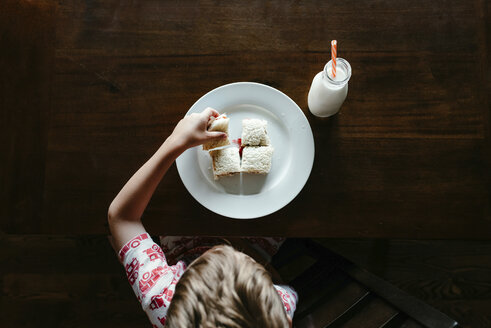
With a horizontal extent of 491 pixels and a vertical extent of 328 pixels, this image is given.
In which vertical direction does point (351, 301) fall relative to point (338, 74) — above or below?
below

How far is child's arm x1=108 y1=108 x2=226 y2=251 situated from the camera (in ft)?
2.83

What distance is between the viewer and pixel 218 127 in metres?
0.88

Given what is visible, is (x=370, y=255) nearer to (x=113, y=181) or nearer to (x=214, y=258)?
(x=214, y=258)

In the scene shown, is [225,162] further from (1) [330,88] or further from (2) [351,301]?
(2) [351,301]

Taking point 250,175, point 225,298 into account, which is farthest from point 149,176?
point 225,298

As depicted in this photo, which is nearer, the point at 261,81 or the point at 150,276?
the point at 150,276

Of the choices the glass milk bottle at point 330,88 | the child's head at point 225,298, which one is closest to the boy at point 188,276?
the child's head at point 225,298

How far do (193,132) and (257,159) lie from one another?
0.19 metres

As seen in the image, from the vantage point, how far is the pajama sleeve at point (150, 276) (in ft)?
2.69

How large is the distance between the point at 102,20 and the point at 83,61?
5.3 inches

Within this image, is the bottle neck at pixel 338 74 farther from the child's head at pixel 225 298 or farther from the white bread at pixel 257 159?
the child's head at pixel 225 298

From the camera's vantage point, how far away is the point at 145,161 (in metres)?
0.94

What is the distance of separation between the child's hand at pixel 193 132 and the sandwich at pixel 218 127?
0.01 metres

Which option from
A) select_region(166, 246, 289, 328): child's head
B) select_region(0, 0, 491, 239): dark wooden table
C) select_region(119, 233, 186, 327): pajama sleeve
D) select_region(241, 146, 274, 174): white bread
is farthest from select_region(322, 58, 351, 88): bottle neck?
select_region(119, 233, 186, 327): pajama sleeve
